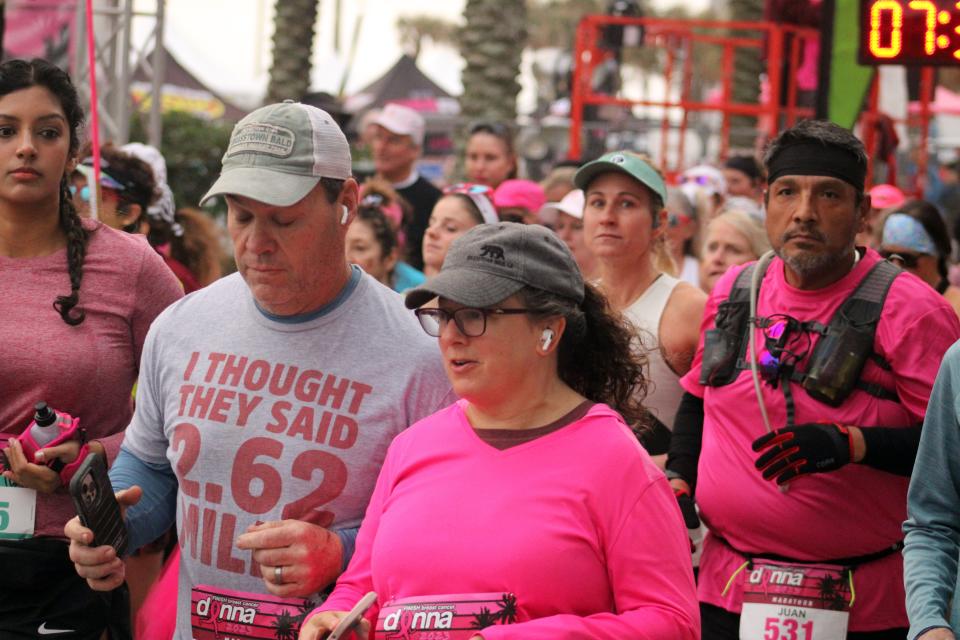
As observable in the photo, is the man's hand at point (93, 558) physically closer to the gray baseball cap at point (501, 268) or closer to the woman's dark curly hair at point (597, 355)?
the gray baseball cap at point (501, 268)

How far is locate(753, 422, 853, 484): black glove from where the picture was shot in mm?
3871

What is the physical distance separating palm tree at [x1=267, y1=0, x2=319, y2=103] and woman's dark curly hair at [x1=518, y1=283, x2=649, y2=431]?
1343 centimetres

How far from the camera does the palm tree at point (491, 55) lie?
13805 mm

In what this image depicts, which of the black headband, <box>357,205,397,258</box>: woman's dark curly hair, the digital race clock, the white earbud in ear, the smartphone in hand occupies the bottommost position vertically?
the smartphone in hand

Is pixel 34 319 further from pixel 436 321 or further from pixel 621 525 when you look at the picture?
pixel 621 525

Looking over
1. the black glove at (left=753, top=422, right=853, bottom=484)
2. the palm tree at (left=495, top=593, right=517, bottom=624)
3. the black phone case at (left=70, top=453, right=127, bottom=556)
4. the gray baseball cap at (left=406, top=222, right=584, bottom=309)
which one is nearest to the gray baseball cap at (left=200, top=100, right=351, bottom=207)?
the gray baseball cap at (left=406, top=222, right=584, bottom=309)

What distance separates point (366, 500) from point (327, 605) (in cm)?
37

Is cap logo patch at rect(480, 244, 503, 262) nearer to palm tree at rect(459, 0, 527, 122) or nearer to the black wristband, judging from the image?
the black wristband

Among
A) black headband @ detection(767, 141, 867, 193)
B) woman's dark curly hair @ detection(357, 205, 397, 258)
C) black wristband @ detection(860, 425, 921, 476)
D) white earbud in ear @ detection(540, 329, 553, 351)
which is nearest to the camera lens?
white earbud in ear @ detection(540, 329, 553, 351)

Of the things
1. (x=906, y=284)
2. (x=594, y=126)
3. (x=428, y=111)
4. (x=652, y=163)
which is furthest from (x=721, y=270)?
(x=428, y=111)

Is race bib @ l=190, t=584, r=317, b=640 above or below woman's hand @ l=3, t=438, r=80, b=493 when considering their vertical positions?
below

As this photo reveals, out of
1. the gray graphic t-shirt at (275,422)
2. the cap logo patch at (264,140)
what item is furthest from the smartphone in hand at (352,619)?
the cap logo patch at (264,140)

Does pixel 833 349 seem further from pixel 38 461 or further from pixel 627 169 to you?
pixel 38 461

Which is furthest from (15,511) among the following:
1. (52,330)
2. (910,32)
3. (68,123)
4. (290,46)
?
(290,46)
